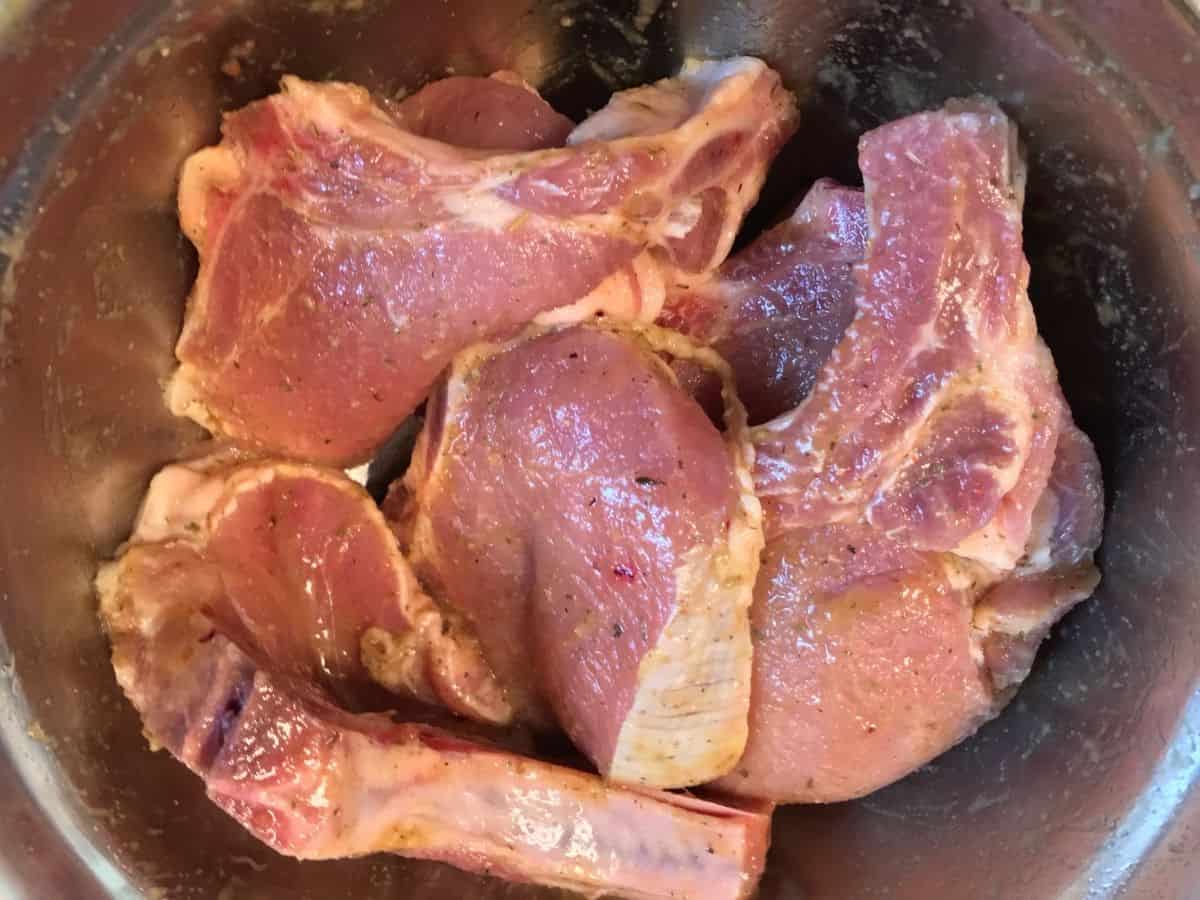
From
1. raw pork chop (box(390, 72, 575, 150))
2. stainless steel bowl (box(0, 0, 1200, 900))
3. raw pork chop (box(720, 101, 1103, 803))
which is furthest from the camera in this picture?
raw pork chop (box(390, 72, 575, 150))

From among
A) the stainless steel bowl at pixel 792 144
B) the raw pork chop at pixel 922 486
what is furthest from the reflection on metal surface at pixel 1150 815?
the raw pork chop at pixel 922 486

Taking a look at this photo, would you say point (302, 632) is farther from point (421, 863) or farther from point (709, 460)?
point (709, 460)

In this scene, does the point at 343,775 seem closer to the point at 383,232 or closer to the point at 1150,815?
the point at 383,232

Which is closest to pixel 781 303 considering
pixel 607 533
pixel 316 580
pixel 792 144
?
pixel 792 144

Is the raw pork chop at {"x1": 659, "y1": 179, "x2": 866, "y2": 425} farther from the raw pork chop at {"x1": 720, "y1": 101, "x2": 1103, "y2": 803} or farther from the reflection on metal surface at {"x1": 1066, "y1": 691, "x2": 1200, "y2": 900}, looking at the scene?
the reflection on metal surface at {"x1": 1066, "y1": 691, "x2": 1200, "y2": 900}

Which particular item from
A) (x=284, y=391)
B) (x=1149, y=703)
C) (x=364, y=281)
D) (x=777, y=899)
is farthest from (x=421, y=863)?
(x=1149, y=703)

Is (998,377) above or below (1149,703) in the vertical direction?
above

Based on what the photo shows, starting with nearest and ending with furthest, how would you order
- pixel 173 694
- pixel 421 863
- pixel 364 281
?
1. pixel 173 694
2. pixel 364 281
3. pixel 421 863

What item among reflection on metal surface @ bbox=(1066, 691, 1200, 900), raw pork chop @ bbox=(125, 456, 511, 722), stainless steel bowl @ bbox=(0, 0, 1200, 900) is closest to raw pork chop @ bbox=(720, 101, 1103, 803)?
stainless steel bowl @ bbox=(0, 0, 1200, 900)
